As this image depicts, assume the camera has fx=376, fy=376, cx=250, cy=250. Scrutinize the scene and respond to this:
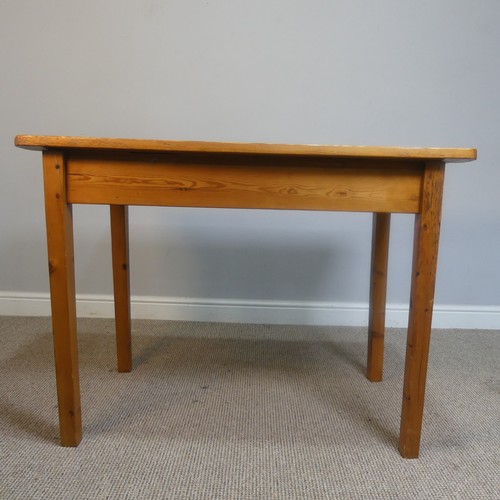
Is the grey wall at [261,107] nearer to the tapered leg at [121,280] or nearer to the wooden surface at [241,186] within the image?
the tapered leg at [121,280]

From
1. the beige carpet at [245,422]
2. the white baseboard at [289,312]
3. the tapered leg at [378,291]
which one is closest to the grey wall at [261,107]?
the white baseboard at [289,312]

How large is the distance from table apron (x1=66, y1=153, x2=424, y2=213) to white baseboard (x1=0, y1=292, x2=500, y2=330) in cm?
93

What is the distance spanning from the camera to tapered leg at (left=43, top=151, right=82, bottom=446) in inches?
31.2

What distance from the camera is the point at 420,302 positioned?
0.83 meters

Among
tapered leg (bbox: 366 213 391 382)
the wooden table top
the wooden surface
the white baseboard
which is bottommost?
the white baseboard

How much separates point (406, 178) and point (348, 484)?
2.13 feet

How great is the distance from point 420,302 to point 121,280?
859 mm

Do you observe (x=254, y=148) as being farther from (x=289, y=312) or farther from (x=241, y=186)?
(x=289, y=312)

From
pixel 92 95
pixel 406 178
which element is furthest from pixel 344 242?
pixel 92 95

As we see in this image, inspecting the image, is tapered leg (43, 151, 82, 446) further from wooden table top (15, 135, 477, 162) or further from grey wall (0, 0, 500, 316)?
grey wall (0, 0, 500, 316)

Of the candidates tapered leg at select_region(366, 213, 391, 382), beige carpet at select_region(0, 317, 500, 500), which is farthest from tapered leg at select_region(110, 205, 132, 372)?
tapered leg at select_region(366, 213, 391, 382)

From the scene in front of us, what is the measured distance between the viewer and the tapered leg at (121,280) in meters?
1.15

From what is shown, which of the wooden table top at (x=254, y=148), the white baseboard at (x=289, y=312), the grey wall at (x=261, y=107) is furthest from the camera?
the white baseboard at (x=289, y=312)

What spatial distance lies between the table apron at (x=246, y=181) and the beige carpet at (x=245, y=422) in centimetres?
56
